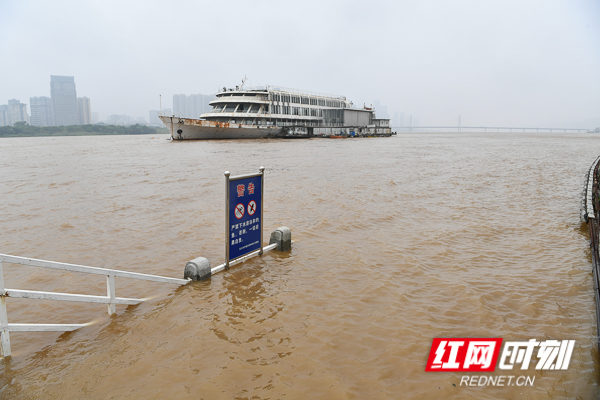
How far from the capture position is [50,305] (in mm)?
5270

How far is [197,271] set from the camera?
19.2 ft

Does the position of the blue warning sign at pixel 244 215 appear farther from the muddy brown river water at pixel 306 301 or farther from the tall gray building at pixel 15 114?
the tall gray building at pixel 15 114

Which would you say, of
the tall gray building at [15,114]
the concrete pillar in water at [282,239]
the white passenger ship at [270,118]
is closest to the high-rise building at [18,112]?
the tall gray building at [15,114]

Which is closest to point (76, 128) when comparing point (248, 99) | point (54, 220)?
point (248, 99)

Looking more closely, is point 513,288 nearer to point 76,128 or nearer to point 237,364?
point 237,364

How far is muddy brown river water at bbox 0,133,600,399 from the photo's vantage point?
11.8ft

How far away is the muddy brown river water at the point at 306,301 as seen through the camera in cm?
358

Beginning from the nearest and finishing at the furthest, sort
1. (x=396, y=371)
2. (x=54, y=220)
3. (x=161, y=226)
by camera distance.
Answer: (x=396, y=371) → (x=161, y=226) → (x=54, y=220)

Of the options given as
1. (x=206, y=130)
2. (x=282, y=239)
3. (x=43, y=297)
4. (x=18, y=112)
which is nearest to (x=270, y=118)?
(x=206, y=130)

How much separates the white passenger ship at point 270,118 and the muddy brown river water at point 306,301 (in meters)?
38.3

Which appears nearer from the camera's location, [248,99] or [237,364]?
[237,364]

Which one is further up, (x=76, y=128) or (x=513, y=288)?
(x=76, y=128)

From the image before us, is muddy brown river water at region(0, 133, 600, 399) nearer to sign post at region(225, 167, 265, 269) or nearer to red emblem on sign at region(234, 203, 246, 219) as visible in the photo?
sign post at region(225, 167, 265, 269)

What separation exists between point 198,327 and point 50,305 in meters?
2.45
